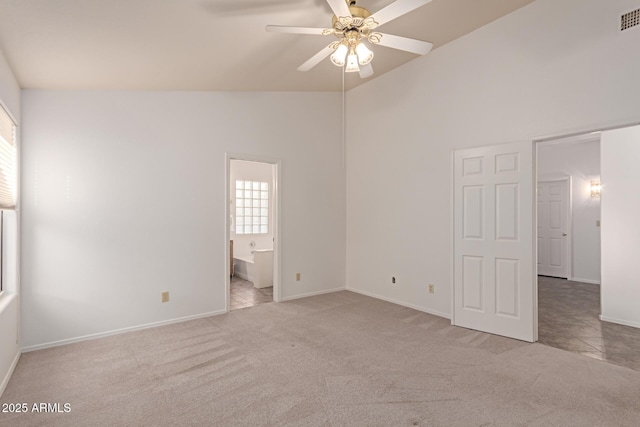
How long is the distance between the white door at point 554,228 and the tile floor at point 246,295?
233 inches

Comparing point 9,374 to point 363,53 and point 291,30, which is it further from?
point 363,53

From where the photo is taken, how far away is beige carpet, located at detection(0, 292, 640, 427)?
Answer: 220 centimetres

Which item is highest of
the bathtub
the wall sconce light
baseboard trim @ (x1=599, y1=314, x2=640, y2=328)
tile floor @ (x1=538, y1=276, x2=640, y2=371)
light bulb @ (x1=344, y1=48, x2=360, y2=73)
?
light bulb @ (x1=344, y1=48, x2=360, y2=73)

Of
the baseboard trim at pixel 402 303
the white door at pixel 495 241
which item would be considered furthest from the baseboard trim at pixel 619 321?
the baseboard trim at pixel 402 303

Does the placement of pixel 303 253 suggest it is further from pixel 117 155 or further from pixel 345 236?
pixel 117 155

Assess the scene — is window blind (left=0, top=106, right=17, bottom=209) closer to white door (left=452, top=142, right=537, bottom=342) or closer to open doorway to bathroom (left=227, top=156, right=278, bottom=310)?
open doorway to bathroom (left=227, top=156, right=278, bottom=310)

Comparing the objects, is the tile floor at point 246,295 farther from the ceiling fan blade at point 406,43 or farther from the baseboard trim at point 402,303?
the ceiling fan blade at point 406,43

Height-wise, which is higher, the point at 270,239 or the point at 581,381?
the point at 270,239

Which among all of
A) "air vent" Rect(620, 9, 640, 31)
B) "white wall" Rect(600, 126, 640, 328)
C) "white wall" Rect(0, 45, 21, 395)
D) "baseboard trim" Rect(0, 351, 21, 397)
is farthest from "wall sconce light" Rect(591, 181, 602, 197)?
"baseboard trim" Rect(0, 351, 21, 397)

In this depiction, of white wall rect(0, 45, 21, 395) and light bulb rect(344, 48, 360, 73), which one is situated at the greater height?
light bulb rect(344, 48, 360, 73)

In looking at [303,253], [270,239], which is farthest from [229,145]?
[270,239]

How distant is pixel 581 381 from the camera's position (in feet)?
8.66

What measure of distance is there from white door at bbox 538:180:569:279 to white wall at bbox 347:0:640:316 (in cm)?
445

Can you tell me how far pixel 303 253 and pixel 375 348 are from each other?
225 cm
